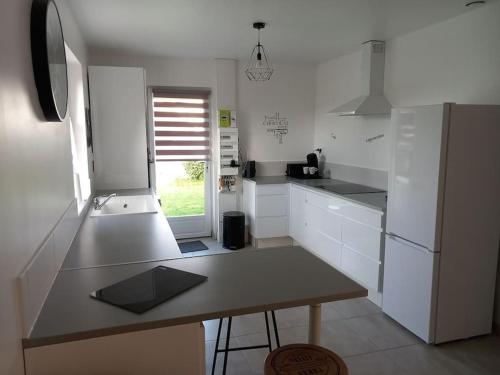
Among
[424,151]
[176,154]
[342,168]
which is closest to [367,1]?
[424,151]

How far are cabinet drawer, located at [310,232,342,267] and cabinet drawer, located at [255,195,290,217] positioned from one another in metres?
0.70

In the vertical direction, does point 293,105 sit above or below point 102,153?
above

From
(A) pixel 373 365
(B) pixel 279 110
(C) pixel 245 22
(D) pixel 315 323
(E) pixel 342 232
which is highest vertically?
(C) pixel 245 22

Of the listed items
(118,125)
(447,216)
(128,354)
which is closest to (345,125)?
(447,216)

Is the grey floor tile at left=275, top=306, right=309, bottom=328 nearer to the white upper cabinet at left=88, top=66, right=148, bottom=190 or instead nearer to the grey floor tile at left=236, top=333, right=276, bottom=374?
the grey floor tile at left=236, top=333, right=276, bottom=374

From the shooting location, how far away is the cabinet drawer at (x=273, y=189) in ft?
15.5

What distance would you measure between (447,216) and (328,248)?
160 cm

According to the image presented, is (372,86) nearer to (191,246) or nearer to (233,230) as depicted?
(233,230)

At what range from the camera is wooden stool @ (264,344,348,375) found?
137 centimetres

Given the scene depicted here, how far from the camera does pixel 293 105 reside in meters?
5.35

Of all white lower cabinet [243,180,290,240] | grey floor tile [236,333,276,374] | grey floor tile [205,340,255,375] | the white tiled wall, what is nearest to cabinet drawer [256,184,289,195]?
white lower cabinet [243,180,290,240]

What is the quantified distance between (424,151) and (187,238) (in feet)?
11.7

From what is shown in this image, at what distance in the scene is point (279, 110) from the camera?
530 centimetres

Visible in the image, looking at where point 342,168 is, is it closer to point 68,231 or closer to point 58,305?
point 68,231
